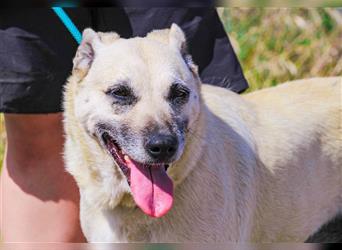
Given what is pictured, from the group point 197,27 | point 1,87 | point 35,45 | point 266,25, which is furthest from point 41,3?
point 266,25

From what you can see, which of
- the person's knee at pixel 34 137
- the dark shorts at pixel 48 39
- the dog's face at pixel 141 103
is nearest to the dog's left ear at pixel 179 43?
the dog's face at pixel 141 103

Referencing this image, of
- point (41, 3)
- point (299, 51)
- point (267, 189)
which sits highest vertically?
point (41, 3)

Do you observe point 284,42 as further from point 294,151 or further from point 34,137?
point 34,137

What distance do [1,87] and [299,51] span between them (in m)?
1.13

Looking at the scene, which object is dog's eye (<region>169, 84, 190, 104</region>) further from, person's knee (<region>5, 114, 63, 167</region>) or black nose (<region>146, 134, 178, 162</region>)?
person's knee (<region>5, 114, 63, 167</region>)

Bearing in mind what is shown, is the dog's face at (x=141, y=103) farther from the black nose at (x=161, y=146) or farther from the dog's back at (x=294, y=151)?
the dog's back at (x=294, y=151)

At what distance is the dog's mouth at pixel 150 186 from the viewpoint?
7.67 ft

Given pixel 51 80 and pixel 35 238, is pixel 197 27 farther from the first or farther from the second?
pixel 35 238

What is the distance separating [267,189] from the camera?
2.73 metres

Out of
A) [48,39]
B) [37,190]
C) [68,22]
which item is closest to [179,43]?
[68,22]

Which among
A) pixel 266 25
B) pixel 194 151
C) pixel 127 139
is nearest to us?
pixel 127 139

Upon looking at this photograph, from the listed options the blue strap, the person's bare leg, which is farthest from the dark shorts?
the person's bare leg

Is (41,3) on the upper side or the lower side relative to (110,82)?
upper

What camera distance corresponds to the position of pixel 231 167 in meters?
2.61
